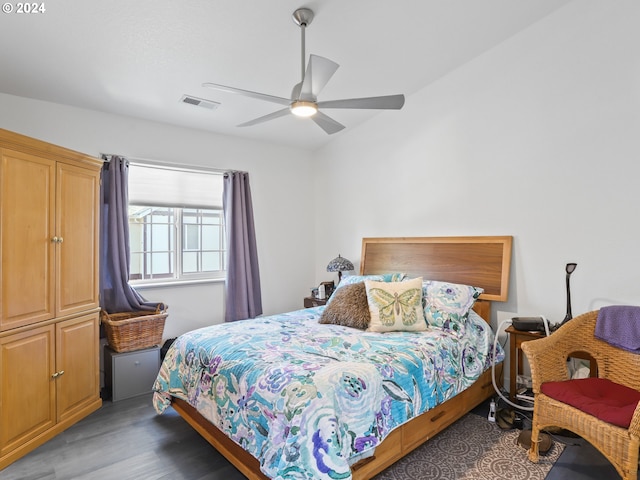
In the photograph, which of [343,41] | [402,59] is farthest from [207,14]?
[402,59]

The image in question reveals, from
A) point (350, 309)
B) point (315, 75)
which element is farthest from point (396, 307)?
point (315, 75)

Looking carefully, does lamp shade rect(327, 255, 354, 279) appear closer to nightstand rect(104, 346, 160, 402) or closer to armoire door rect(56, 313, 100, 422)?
nightstand rect(104, 346, 160, 402)

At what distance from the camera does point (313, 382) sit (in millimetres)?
1672

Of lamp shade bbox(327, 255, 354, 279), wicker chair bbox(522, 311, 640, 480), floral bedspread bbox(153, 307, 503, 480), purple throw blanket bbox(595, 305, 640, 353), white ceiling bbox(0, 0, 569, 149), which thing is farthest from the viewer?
lamp shade bbox(327, 255, 354, 279)

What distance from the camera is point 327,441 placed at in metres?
1.54

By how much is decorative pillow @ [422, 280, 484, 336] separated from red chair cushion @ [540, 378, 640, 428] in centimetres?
68

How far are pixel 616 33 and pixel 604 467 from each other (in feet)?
9.11

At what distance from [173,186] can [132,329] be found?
1.62 m

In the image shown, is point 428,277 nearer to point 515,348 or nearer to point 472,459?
point 515,348

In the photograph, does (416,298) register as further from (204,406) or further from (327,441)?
(204,406)

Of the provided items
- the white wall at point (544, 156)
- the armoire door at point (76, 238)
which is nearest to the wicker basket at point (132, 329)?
the armoire door at point (76, 238)

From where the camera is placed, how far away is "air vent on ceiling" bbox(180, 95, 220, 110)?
3255mm

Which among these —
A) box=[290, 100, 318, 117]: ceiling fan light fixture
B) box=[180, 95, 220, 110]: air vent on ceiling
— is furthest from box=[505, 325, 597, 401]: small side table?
box=[180, 95, 220, 110]: air vent on ceiling

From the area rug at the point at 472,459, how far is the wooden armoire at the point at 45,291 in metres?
2.33
